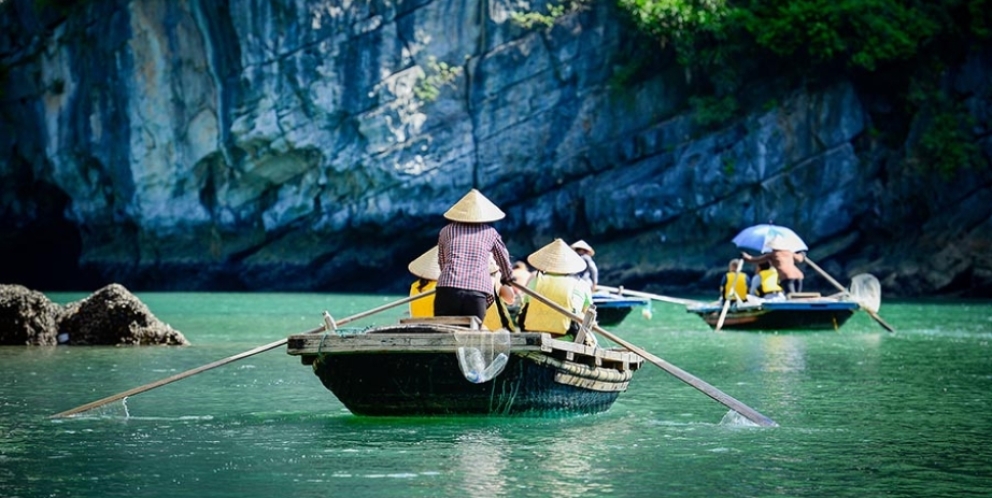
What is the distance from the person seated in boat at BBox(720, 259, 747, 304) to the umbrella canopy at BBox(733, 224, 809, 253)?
397 mm

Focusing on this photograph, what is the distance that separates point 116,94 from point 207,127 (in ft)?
10.8

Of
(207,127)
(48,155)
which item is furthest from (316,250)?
(48,155)

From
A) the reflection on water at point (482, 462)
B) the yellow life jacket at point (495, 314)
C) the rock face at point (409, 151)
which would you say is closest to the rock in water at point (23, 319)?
the yellow life jacket at point (495, 314)

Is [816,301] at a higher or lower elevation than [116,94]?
lower

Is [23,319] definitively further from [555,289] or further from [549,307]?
[549,307]

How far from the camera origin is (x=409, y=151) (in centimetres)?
4247

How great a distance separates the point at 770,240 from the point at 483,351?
1440cm

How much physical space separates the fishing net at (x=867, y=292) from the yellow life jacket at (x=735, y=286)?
5.84 feet

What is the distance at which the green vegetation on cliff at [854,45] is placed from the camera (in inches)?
1457

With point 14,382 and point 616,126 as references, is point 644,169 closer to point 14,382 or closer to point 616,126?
point 616,126

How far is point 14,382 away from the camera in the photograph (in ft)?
46.2

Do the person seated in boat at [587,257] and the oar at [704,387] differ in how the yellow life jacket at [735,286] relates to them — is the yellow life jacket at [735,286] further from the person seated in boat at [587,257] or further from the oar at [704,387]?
the oar at [704,387]

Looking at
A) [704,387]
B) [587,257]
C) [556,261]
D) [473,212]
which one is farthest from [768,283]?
[473,212]

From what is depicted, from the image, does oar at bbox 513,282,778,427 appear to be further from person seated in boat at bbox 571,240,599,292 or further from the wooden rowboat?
person seated in boat at bbox 571,240,599,292
